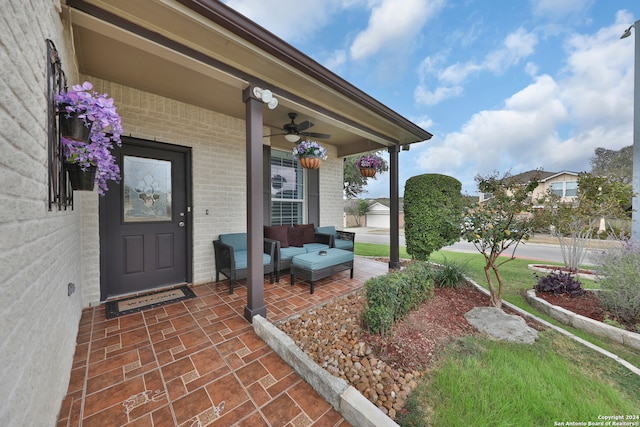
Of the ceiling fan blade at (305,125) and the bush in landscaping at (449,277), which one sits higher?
the ceiling fan blade at (305,125)

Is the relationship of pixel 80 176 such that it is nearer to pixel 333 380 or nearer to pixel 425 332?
pixel 333 380

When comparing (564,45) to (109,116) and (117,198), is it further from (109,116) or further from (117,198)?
(117,198)

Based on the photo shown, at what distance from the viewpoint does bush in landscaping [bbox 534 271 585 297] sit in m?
3.40

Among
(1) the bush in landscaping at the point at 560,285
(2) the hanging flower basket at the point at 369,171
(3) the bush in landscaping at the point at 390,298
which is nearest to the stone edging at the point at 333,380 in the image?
(3) the bush in landscaping at the point at 390,298

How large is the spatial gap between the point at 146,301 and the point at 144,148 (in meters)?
2.19

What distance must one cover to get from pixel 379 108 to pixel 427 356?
3435 millimetres

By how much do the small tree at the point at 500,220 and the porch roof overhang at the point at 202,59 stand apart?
81.2 inches

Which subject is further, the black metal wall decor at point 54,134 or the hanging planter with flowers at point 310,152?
the hanging planter with flowers at point 310,152

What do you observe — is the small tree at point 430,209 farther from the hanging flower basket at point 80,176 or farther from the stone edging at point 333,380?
the hanging flower basket at point 80,176

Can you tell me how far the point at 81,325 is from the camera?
98.6 inches

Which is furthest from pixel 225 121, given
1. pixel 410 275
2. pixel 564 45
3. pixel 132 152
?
pixel 564 45

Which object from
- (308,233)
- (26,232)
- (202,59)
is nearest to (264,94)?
(202,59)

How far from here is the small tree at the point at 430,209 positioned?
457 centimetres

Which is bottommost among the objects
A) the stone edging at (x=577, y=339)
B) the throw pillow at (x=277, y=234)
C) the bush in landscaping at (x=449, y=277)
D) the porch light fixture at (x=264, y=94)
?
the stone edging at (x=577, y=339)
